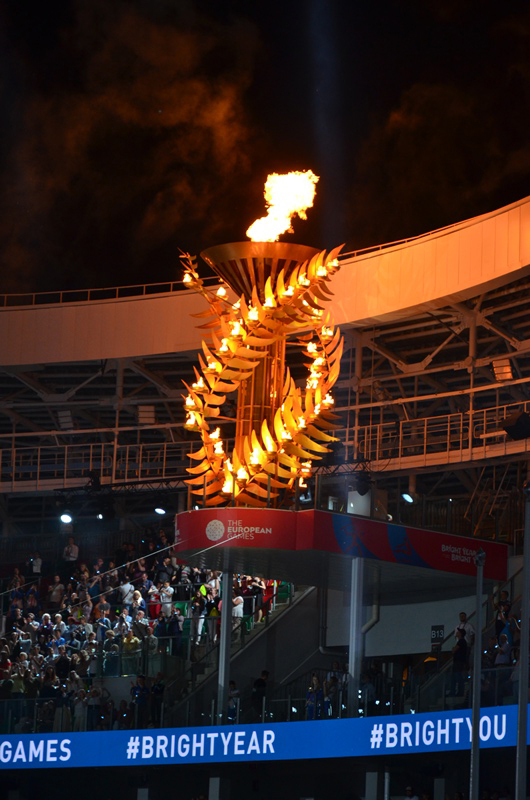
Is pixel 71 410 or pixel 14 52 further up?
pixel 14 52

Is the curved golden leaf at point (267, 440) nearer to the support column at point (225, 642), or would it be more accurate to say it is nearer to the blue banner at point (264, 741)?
the support column at point (225, 642)

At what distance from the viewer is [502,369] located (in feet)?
131

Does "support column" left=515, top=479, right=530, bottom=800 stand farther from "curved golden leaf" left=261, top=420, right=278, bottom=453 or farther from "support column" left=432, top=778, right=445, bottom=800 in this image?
"curved golden leaf" left=261, top=420, right=278, bottom=453

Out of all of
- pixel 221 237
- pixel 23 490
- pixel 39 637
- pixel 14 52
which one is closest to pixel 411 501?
pixel 39 637

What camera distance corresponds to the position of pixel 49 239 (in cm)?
Answer: 5734

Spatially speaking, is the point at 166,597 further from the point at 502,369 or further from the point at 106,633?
the point at 502,369

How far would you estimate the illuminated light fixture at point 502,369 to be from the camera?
39.8 meters

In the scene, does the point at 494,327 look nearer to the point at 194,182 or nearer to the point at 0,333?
the point at 0,333

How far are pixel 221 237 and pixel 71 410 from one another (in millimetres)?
10946

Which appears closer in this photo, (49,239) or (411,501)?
(411,501)

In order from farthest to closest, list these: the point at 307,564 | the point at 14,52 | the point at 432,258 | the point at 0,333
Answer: the point at 14,52 < the point at 0,333 < the point at 432,258 < the point at 307,564

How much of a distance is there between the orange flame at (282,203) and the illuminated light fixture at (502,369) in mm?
7673

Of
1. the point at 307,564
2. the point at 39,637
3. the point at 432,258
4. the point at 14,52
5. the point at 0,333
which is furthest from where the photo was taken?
the point at 14,52

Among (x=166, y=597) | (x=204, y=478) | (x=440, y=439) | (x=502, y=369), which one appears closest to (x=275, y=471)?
(x=204, y=478)
